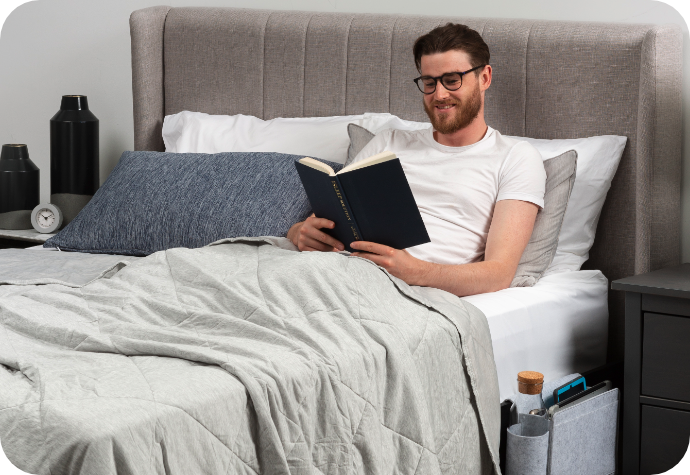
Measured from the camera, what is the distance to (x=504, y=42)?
88.4 inches

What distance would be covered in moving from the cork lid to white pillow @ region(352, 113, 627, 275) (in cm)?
46

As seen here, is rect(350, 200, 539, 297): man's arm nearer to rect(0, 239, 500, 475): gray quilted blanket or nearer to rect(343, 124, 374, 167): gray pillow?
rect(0, 239, 500, 475): gray quilted blanket

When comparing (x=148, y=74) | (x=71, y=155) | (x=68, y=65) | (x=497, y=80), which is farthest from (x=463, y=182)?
(x=68, y=65)

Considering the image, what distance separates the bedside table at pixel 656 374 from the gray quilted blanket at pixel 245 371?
0.38m

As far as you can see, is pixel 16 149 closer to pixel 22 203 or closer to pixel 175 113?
pixel 22 203

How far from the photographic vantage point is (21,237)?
2.74 metres

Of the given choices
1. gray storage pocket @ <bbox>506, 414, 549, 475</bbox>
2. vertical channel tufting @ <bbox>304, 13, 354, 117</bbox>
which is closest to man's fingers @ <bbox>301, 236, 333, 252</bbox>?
gray storage pocket @ <bbox>506, 414, 549, 475</bbox>

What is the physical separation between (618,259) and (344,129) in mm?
855

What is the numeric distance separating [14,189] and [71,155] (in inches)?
9.1

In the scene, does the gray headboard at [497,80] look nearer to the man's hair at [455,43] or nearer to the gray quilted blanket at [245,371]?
the man's hair at [455,43]

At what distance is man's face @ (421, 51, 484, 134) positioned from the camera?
1.98 meters

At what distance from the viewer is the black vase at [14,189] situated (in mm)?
2883

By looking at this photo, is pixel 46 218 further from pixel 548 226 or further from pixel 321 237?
pixel 548 226

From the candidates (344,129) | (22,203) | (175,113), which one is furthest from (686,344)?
(22,203)
